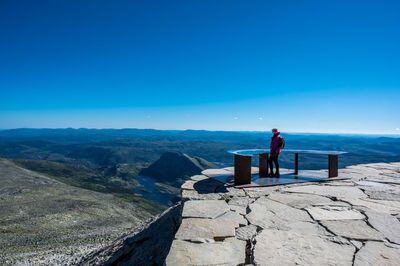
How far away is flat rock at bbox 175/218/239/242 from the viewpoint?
11.9ft

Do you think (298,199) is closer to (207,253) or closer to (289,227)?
(289,227)

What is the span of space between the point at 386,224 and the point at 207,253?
3631 mm

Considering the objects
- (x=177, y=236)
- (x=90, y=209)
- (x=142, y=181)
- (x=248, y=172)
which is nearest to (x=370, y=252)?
(x=177, y=236)

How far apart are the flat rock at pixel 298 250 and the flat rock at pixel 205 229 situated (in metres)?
0.57

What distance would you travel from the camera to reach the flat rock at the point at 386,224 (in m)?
3.62

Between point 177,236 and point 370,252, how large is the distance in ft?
9.69

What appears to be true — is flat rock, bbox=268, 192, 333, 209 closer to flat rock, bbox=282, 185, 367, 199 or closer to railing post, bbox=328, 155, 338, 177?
flat rock, bbox=282, 185, 367, 199

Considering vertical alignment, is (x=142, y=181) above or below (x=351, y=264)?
below

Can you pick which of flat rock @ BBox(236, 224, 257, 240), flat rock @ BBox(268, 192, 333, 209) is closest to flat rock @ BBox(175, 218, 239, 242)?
flat rock @ BBox(236, 224, 257, 240)

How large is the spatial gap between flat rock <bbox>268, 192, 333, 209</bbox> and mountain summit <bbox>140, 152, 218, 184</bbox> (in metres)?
150

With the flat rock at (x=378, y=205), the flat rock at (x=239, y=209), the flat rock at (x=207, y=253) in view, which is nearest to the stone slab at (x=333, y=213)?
the flat rock at (x=378, y=205)

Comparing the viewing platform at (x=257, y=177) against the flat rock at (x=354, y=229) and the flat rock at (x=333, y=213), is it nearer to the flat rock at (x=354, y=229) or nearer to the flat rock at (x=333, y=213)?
the flat rock at (x=333, y=213)

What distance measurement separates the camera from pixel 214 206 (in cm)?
518

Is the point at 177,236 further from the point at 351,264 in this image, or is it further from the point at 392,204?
the point at 392,204
